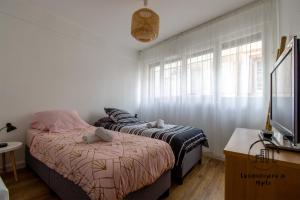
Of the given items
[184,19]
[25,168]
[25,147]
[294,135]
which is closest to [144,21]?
[184,19]

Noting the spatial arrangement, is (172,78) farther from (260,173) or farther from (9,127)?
(9,127)

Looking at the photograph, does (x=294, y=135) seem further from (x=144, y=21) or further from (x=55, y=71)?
(x=55, y=71)

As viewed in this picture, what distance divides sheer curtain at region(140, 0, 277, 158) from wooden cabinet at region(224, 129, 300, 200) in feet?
5.33

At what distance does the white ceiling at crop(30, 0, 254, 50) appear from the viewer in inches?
92.5

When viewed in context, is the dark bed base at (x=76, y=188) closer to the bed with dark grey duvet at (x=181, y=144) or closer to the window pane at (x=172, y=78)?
the bed with dark grey duvet at (x=181, y=144)

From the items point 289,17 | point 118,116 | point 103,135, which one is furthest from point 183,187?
point 289,17

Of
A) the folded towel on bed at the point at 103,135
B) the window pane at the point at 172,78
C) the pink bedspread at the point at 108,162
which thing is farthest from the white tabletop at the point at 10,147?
the window pane at the point at 172,78

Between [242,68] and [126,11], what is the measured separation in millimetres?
2118

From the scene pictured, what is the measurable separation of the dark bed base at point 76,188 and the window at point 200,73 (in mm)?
1829

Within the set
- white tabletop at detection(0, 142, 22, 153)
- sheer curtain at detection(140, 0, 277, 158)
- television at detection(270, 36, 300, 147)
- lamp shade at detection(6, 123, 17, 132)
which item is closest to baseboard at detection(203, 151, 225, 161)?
sheer curtain at detection(140, 0, 277, 158)

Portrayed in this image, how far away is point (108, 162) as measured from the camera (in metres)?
1.16

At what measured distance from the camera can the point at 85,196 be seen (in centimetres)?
118

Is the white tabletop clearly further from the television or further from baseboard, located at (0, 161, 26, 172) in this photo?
the television

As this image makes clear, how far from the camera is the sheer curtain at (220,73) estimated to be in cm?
234
